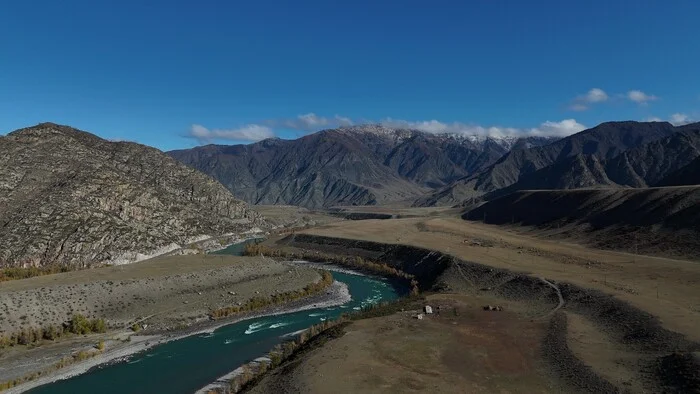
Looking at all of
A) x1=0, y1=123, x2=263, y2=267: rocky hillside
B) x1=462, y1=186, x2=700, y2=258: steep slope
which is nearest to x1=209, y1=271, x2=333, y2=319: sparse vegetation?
x1=0, y1=123, x2=263, y2=267: rocky hillside

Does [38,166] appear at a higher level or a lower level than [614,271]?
higher

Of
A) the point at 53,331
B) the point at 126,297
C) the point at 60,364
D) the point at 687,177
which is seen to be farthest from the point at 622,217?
the point at 53,331

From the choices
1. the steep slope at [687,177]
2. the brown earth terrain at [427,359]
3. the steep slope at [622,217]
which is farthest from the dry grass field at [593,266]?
the steep slope at [687,177]

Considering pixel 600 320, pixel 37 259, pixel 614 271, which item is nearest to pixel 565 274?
pixel 614 271

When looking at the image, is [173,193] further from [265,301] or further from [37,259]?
[265,301]

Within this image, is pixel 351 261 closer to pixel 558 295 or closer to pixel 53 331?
pixel 558 295

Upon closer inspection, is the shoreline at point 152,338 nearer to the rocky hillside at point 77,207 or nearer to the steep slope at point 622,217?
the rocky hillside at point 77,207
